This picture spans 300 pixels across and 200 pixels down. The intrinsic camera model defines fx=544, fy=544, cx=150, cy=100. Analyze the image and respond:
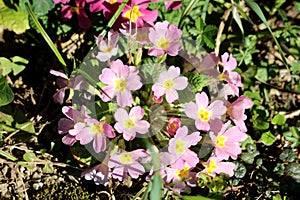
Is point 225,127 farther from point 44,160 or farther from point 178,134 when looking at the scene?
point 44,160

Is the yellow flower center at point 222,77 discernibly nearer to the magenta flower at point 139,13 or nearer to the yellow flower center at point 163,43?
the yellow flower center at point 163,43

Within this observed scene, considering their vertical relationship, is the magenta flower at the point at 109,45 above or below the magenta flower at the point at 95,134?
above

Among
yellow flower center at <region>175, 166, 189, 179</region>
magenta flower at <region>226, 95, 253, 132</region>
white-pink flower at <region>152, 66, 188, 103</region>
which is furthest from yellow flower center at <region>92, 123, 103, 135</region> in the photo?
magenta flower at <region>226, 95, 253, 132</region>

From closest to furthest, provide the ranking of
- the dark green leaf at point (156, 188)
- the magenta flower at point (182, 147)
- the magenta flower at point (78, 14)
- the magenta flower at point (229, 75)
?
the dark green leaf at point (156, 188) < the magenta flower at point (182, 147) < the magenta flower at point (229, 75) < the magenta flower at point (78, 14)

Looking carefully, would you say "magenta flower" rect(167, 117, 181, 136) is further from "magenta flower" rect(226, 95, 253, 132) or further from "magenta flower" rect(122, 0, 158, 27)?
"magenta flower" rect(122, 0, 158, 27)

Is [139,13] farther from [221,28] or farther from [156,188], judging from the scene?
[156,188]

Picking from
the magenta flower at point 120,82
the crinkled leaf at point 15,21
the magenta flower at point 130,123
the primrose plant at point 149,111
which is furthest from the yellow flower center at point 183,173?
the crinkled leaf at point 15,21

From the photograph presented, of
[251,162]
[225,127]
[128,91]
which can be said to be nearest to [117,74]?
[128,91]
